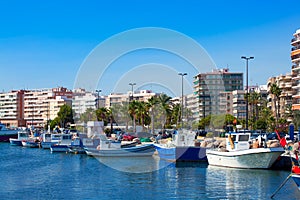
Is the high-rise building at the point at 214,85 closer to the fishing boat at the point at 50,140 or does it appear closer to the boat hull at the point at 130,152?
the fishing boat at the point at 50,140

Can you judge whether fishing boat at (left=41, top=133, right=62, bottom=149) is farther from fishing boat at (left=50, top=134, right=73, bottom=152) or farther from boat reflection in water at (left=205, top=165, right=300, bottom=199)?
boat reflection in water at (left=205, top=165, right=300, bottom=199)

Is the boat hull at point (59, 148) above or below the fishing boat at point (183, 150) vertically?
below

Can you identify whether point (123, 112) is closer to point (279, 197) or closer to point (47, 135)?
point (47, 135)

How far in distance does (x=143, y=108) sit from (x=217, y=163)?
66.2 metres

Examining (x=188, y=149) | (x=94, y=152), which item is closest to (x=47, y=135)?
(x=94, y=152)

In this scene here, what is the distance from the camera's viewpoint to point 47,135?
3371 inches

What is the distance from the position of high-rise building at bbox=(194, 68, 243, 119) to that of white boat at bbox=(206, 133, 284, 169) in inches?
4023

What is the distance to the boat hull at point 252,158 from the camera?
126ft

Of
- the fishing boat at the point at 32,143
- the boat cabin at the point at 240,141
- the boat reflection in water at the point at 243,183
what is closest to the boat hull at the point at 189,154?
the boat reflection in water at the point at 243,183

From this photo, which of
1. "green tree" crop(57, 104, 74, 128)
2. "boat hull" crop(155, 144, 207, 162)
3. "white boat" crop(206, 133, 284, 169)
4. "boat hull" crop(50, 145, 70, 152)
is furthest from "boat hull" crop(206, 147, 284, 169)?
"green tree" crop(57, 104, 74, 128)

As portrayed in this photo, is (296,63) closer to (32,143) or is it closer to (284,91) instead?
(284,91)

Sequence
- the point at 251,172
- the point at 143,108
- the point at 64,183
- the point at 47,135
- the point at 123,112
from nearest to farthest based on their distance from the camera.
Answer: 1. the point at 64,183
2. the point at 251,172
3. the point at 47,135
4. the point at 143,108
5. the point at 123,112

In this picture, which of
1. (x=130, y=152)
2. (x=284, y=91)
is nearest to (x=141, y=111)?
(x=284, y=91)

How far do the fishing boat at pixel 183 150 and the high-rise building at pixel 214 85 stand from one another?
94.1m
